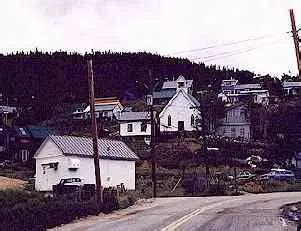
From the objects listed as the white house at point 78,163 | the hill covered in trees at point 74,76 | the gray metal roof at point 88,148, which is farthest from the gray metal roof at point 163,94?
the white house at point 78,163

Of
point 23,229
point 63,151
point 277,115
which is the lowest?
point 23,229

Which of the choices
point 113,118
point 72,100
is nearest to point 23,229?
point 113,118

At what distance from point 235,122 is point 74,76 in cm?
8482

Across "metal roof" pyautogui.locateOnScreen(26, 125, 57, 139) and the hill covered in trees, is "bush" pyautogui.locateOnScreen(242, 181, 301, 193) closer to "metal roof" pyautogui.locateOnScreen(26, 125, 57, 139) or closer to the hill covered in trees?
"metal roof" pyautogui.locateOnScreen(26, 125, 57, 139)

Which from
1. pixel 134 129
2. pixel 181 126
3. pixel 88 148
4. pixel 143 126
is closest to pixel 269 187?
pixel 88 148

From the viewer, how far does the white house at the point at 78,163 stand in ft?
178

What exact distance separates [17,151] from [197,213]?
62.0 m

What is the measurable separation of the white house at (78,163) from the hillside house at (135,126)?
35742mm

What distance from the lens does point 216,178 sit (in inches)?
2228

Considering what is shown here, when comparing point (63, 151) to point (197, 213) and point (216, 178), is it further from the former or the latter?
point (197, 213)

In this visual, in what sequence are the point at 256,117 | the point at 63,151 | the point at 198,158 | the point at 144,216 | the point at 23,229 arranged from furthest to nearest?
the point at 256,117 < the point at 198,158 < the point at 63,151 < the point at 144,216 < the point at 23,229

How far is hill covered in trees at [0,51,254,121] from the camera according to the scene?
136 m

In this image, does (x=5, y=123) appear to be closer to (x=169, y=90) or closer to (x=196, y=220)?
(x=169, y=90)

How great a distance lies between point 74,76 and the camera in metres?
168
